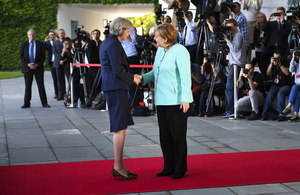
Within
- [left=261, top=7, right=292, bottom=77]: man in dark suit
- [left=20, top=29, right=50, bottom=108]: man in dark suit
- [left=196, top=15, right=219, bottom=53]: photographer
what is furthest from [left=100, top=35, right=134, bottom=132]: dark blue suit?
[left=20, top=29, right=50, bottom=108]: man in dark suit

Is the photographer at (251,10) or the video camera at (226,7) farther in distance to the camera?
the photographer at (251,10)

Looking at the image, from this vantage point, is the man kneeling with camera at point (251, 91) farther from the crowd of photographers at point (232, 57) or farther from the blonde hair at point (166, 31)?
the blonde hair at point (166, 31)

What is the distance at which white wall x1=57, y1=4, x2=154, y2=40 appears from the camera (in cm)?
2316

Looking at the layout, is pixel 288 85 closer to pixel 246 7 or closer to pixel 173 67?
pixel 246 7

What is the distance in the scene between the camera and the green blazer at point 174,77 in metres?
4.14

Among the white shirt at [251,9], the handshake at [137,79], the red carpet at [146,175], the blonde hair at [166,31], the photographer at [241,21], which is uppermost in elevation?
the white shirt at [251,9]

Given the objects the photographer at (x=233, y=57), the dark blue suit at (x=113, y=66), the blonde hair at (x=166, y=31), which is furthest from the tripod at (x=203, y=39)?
the dark blue suit at (x=113, y=66)

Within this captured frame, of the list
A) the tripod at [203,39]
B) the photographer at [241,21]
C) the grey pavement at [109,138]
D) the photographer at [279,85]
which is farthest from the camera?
the tripod at [203,39]

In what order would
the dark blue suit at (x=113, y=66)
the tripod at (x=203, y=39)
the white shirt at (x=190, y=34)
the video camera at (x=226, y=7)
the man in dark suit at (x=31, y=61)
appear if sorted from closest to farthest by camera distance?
the dark blue suit at (x=113, y=66), the video camera at (x=226, y=7), the tripod at (x=203, y=39), the white shirt at (x=190, y=34), the man in dark suit at (x=31, y=61)

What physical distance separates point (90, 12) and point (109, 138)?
19.7m

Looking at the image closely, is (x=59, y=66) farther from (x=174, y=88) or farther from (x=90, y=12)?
(x=90, y=12)

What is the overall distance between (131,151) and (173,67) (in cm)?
178

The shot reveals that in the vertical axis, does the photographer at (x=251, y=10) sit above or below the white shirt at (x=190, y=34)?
above

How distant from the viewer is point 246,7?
34.2 feet
